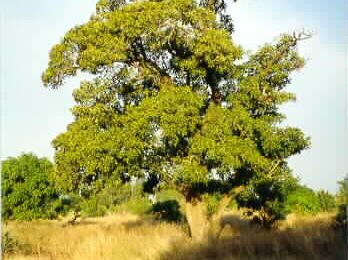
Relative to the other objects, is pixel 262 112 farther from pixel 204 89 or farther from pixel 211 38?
pixel 211 38

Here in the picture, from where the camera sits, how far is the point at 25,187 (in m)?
29.4

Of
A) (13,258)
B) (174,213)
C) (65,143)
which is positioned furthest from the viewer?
(174,213)

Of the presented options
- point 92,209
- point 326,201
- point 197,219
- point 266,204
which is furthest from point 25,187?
point 92,209

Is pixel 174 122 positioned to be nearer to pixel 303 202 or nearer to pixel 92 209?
pixel 303 202

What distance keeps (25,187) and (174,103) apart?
54.8ft

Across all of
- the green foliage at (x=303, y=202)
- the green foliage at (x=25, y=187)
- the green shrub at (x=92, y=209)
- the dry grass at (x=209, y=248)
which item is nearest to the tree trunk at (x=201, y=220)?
the dry grass at (x=209, y=248)

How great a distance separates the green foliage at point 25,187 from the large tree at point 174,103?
43.1 feet

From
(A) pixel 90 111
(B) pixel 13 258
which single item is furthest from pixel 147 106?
(B) pixel 13 258

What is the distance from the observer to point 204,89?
17547 millimetres

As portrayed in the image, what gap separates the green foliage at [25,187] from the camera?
1153 inches

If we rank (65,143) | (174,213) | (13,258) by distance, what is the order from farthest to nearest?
(174,213) < (65,143) < (13,258)

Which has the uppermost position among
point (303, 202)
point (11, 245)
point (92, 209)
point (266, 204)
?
point (92, 209)

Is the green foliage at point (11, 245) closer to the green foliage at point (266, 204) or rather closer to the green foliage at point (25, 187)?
the green foliage at point (266, 204)

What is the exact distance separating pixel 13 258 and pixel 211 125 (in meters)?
6.71
